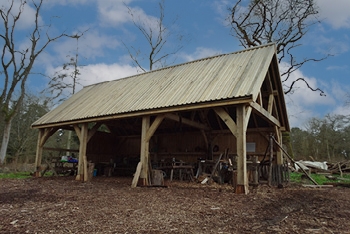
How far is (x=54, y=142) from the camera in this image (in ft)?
80.6

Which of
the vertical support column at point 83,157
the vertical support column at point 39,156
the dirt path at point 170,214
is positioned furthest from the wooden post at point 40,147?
the dirt path at point 170,214

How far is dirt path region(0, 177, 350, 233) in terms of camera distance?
3721mm

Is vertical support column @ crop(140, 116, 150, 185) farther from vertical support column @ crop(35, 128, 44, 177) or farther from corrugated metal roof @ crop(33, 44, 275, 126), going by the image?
vertical support column @ crop(35, 128, 44, 177)

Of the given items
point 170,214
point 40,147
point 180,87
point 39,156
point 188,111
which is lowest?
point 170,214

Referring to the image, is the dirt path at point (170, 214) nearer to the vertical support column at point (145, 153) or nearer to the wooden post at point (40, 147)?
the vertical support column at point (145, 153)

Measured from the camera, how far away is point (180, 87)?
9.88 meters

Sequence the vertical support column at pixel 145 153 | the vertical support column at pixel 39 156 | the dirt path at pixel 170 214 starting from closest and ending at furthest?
1. the dirt path at pixel 170 214
2. the vertical support column at pixel 145 153
3. the vertical support column at pixel 39 156

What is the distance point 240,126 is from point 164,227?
13.8 feet

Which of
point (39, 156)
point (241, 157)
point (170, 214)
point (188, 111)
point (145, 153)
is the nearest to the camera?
point (170, 214)

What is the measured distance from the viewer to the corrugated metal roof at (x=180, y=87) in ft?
26.8

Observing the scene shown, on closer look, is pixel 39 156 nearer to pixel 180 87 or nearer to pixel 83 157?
pixel 83 157

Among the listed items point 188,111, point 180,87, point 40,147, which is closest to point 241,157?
point 188,111

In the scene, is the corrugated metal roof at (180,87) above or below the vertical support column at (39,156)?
above

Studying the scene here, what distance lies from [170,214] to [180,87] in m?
5.95
